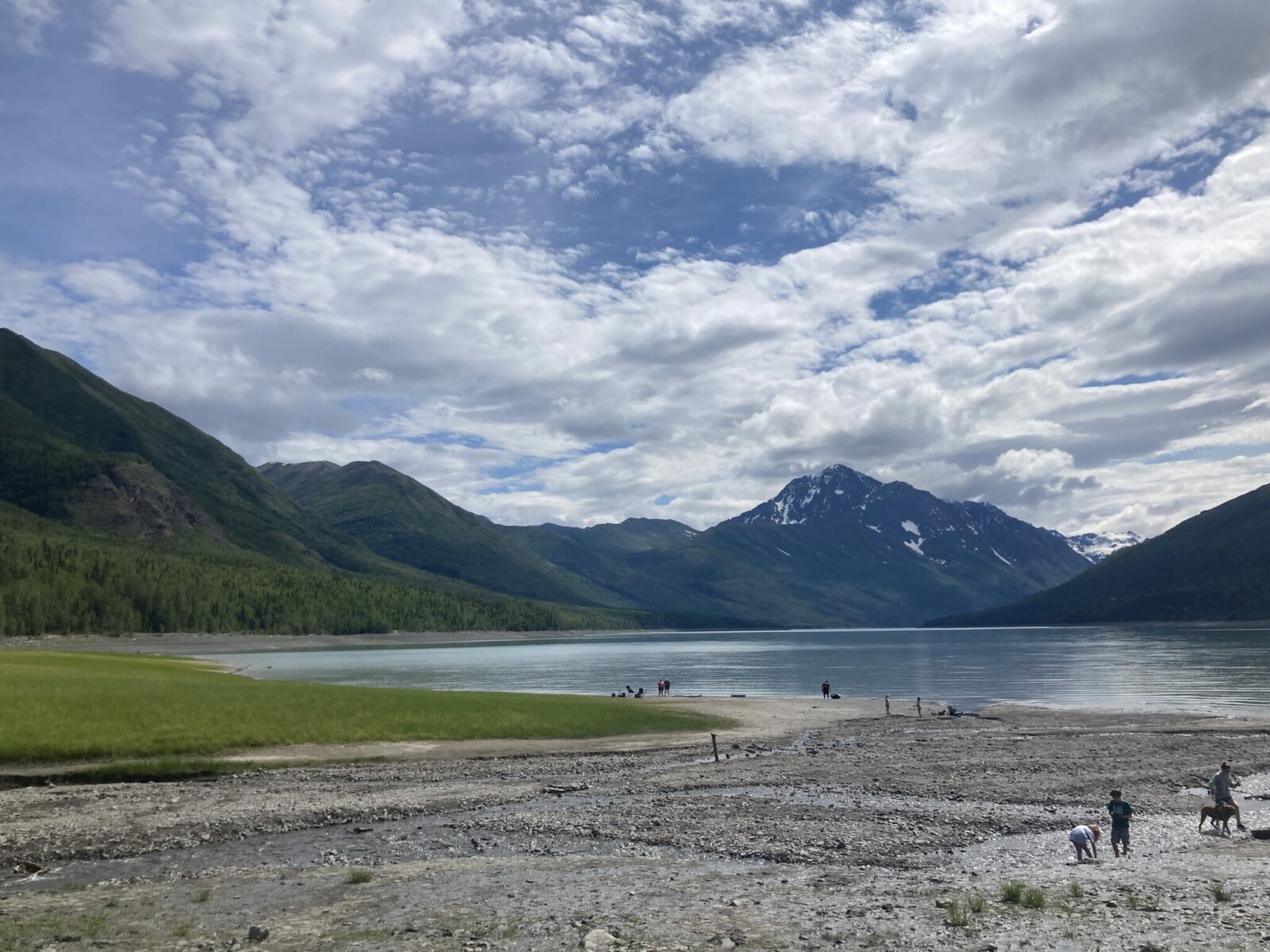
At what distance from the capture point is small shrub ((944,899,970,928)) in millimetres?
20141

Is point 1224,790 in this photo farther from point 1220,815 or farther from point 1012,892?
point 1012,892

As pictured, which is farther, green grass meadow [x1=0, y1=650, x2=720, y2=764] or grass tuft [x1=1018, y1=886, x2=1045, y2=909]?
green grass meadow [x1=0, y1=650, x2=720, y2=764]

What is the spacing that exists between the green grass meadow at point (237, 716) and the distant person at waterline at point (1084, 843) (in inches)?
1392

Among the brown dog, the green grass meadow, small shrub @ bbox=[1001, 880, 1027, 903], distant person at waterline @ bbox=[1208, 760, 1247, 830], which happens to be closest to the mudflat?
small shrub @ bbox=[1001, 880, 1027, 903]

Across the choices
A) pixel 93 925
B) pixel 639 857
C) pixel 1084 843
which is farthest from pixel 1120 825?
pixel 93 925

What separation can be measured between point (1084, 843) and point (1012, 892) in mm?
6644

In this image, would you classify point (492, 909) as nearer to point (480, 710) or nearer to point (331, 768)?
point (331, 768)

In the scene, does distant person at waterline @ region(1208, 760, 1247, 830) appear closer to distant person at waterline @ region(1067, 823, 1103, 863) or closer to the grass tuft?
distant person at waterline @ region(1067, 823, 1103, 863)

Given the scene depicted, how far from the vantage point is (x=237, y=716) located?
5125 cm

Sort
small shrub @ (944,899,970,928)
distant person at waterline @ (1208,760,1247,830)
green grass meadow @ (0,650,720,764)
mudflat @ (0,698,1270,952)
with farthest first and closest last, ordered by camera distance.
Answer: green grass meadow @ (0,650,720,764) < distant person at waterline @ (1208,760,1247,830) < small shrub @ (944,899,970,928) < mudflat @ (0,698,1270,952)

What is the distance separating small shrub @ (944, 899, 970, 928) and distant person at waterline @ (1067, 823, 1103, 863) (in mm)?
7826

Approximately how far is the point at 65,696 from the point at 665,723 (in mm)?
37973

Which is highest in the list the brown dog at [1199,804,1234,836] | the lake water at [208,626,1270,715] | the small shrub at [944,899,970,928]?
the small shrub at [944,899,970,928]

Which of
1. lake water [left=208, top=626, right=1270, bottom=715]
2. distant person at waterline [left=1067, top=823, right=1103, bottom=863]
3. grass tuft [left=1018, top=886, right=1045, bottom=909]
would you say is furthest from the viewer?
lake water [left=208, top=626, right=1270, bottom=715]
